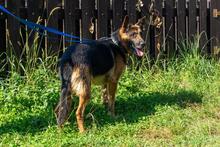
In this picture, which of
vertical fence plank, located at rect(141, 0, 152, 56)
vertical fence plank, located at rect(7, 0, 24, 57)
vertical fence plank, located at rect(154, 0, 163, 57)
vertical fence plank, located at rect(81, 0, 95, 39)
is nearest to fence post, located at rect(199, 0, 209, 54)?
vertical fence plank, located at rect(154, 0, 163, 57)

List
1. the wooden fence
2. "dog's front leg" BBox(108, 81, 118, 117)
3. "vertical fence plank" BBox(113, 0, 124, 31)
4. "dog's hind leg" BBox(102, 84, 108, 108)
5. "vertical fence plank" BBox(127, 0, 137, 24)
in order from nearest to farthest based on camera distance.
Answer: "dog's front leg" BBox(108, 81, 118, 117) < "dog's hind leg" BBox(102, 84, 108, 108) < the wooden fence < "vertical fence plank" BBox(113, 0, 124, 31) < "vertical fence plank" BBox(127, 0, 137, 24)

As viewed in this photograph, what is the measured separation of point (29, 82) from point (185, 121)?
7.87 ft

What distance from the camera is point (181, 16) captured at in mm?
8906

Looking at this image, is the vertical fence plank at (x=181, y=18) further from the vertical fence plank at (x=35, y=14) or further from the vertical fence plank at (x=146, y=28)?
the vertical fence plank at (x=35, y=14)

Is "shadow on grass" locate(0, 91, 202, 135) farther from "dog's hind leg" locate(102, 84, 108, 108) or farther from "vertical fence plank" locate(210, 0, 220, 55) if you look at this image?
"vertical fence plank" locate(210, 0, 220, 55)

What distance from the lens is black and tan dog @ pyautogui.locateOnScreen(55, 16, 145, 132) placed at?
17.9ft

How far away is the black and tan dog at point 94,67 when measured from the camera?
5.46m

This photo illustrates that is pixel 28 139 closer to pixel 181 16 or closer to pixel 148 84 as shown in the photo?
pixel 148 84

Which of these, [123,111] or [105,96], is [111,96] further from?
[123,111]

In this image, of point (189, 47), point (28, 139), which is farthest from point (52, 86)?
point (189, 47)

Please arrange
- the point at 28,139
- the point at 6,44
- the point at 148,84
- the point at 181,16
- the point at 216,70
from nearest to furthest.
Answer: the point at 28,139, the point at 6,44, the point at 148,84, the point at 216,70, the point at 181,16

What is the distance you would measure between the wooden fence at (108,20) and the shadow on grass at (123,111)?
5.06 ft

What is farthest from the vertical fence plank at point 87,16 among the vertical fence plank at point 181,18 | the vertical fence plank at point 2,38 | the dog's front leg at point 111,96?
the vertical fence plank at point 181,18

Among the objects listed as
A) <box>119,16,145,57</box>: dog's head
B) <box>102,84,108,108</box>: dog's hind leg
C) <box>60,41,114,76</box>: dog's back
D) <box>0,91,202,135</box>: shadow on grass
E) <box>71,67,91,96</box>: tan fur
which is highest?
<box>119,16,145,57</box>: dog's head
